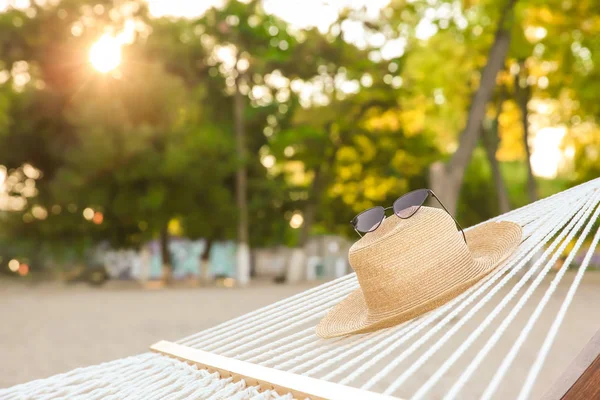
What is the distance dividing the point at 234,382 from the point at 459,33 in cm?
1061

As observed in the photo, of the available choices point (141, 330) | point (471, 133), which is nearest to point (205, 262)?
point (471, 133)

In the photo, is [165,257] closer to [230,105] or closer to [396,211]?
[230,105]

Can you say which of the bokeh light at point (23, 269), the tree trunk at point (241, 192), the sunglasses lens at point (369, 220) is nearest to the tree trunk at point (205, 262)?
the tree trunk at point (241, 192)

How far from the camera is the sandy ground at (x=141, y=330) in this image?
4086 millimetres

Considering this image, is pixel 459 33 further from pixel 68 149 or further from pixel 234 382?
pixel 234 382

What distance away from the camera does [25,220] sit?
14.8 metres

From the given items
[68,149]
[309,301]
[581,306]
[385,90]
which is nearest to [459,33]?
[385,90]

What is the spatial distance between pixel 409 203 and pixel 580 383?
1056 mm

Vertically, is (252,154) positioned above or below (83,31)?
below

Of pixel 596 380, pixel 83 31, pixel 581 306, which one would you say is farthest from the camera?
pixel 83 31

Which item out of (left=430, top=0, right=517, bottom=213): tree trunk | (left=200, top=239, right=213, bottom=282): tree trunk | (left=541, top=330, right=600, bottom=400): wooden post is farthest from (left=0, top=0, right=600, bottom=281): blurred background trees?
(left=541, top=330, right=600, bottom=400): wooden post

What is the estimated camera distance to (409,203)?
2.20 metres

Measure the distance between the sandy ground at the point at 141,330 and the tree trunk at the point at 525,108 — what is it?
3.15 meters

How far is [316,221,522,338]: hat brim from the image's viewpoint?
2014mm
